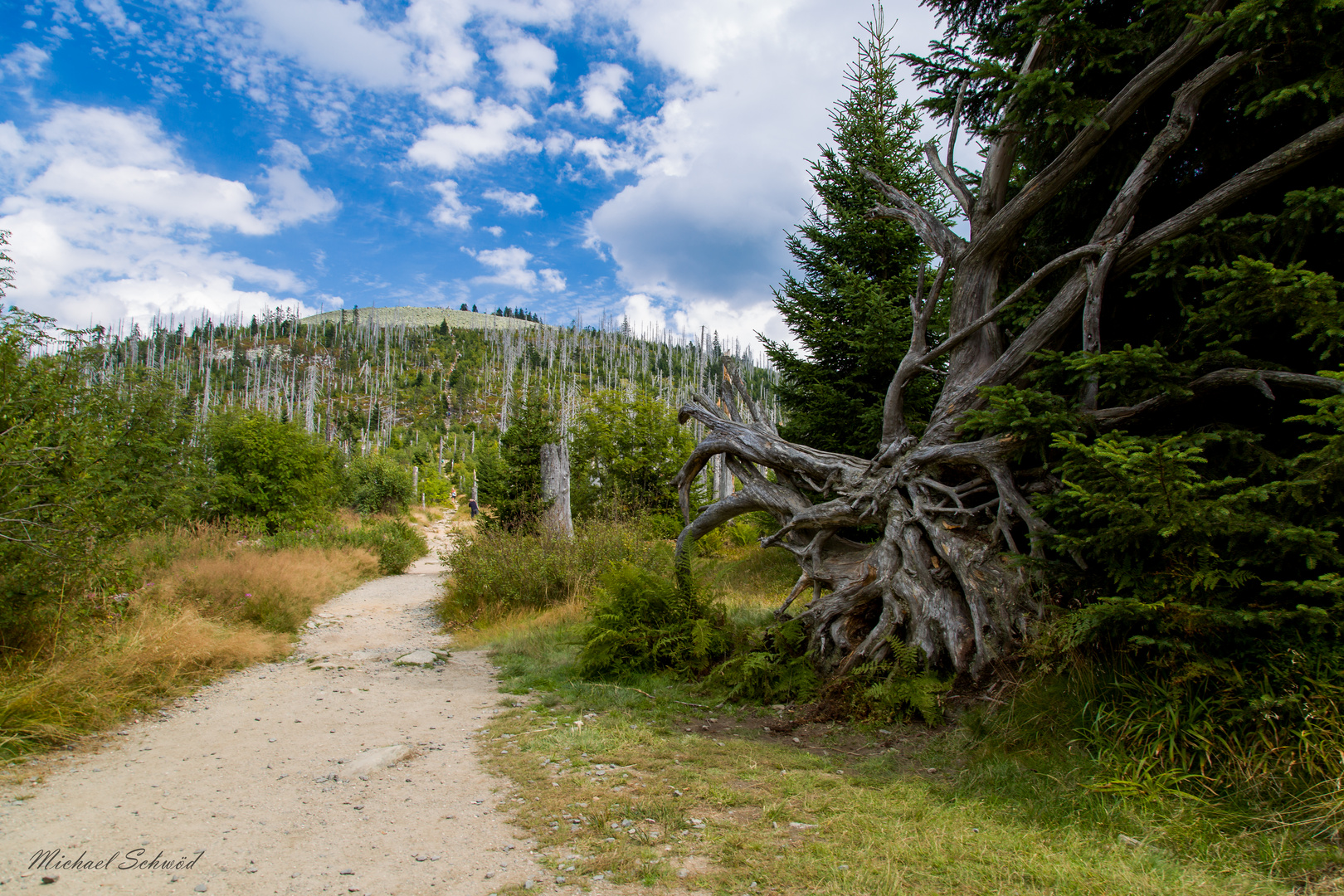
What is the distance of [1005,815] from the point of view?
3.61 metres

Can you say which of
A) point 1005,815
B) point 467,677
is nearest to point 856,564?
point 1005,815

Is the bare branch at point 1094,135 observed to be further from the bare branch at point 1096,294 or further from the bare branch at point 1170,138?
the bare branch at point 1096,294

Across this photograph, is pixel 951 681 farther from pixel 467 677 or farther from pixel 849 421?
pixel 849 421

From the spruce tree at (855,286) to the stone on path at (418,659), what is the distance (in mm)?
7305

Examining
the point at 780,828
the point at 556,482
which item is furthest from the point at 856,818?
the point at 556,482

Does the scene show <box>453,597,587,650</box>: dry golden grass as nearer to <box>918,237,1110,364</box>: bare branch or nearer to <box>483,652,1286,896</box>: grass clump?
<box>483,652,1286,896</box>: grass clump

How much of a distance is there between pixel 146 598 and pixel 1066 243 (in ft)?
38.0

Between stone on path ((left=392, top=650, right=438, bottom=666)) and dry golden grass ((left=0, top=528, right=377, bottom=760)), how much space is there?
6.09ft

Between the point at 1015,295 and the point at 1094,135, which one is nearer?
the point at 1094,135

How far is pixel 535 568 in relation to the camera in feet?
38.0

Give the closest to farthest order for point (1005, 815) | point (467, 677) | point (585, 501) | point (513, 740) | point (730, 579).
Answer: point (1005, 815), point (513, 740), point (467, 677), point (730, 579), point (585, 501)

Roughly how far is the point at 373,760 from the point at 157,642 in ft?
13.3

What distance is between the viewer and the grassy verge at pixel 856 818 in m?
2.94

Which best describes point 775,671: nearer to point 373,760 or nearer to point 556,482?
→ point 373,760
